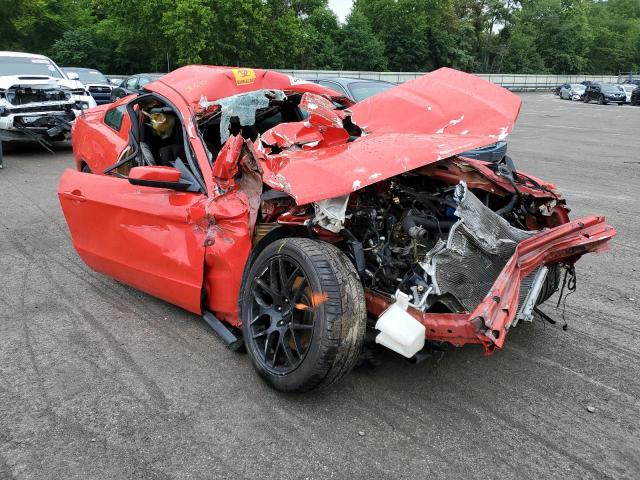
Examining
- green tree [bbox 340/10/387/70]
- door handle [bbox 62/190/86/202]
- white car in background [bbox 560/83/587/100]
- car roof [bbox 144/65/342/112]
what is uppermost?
car roof [bbox 144/65/342/112]

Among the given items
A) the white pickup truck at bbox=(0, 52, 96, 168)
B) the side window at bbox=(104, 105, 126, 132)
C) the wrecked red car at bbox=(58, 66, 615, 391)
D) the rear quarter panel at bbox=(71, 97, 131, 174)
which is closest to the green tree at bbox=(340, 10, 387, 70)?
the white pickup truck at bbox=(0, 52, 96, 168)

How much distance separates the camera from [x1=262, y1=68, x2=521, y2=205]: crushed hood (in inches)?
114

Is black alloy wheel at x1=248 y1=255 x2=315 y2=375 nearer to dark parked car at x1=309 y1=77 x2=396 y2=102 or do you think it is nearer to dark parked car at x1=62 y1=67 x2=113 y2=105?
dark parked car at x1=309 y1=77 x2=396 y2=102

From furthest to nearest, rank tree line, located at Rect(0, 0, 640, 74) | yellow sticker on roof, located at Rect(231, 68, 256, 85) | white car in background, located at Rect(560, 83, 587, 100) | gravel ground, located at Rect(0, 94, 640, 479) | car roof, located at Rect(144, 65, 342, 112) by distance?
white car in background, located at Rect(560, 83, 587, 100) → tree line, located at Rect(0, 0, 640, 74) → yellow sticker on roof, located at Rect(231, 68, 256, 85) → car roof, located at Rect(144, 65, 342, 112) → gravel ground, located at Rect(0, 94, 640, 479)

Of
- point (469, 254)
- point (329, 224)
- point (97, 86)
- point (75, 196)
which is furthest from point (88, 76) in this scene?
point (469, 254)

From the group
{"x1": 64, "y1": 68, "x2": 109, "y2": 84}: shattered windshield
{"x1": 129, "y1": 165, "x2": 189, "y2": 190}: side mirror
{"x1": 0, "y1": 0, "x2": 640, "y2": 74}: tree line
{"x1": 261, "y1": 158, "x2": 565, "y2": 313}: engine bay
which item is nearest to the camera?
{"x1": 261, "y1": 158, "x2": 565, "y2": 313}: engine bay

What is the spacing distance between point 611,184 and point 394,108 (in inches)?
267

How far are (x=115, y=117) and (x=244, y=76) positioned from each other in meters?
A: 1.61

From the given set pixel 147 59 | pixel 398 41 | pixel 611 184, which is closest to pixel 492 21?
pixel 398 41

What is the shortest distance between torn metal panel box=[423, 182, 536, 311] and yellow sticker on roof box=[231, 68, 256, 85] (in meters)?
2.27

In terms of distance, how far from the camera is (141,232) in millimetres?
3799

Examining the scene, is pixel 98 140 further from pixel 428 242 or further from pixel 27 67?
pixel 27 67

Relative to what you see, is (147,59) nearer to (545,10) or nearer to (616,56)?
(545,10)

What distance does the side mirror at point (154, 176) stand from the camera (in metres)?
3.42
